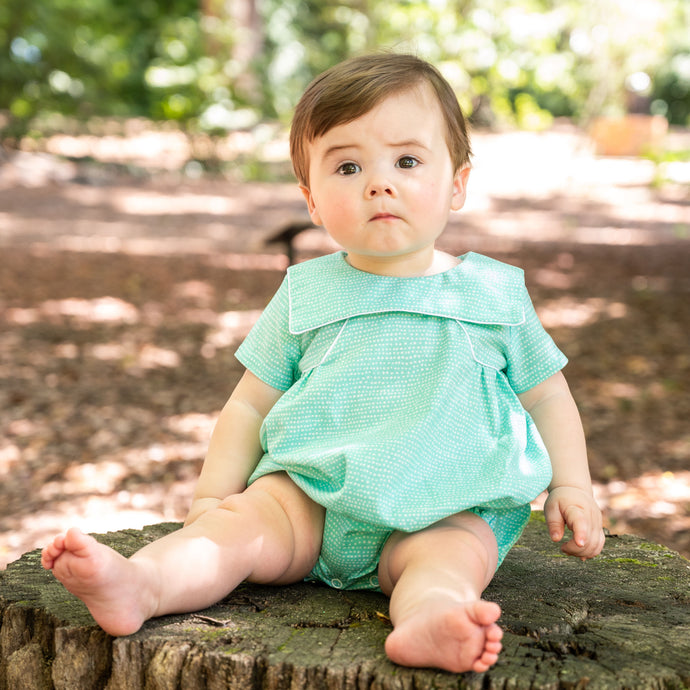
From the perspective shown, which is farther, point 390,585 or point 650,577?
point 650,577

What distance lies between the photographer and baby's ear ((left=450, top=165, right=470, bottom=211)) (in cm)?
208

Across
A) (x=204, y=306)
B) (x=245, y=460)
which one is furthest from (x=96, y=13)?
(x=245, y=460)

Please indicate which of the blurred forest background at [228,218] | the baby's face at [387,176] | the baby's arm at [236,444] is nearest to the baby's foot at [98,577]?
the baby's arm at [236,444]

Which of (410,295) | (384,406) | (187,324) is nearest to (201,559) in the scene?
(384,406)

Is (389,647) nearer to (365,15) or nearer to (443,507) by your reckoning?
(443,507)

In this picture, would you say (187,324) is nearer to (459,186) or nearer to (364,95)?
(459,186)

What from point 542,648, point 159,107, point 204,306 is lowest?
point 542,648

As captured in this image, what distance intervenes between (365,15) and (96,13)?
5.78 metres

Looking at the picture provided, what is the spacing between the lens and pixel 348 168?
6.38 ft

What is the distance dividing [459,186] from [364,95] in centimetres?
34

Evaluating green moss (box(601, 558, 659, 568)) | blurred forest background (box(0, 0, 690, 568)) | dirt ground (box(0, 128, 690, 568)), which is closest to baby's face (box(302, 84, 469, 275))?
green moss (box(601, 558, 659, 568))

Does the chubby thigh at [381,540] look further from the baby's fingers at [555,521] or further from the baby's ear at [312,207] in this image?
the baby's ear at [312,207]

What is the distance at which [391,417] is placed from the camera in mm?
1939

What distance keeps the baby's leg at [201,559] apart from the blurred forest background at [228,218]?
208 cm
